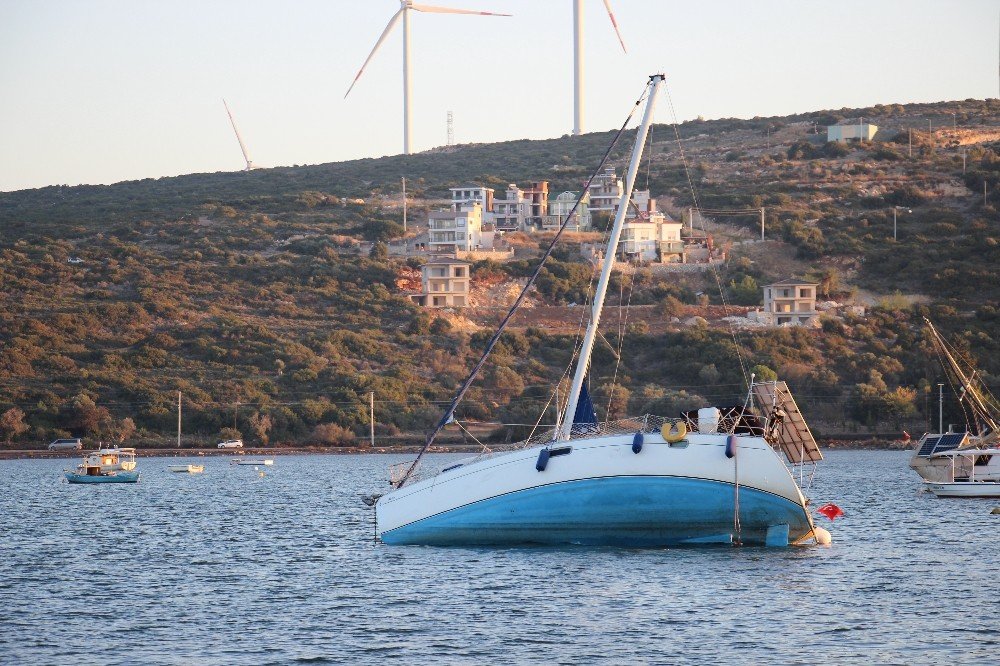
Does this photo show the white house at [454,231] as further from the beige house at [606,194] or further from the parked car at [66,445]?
the parked car at [66,445]

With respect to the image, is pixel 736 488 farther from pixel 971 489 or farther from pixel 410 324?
pixel 410 324

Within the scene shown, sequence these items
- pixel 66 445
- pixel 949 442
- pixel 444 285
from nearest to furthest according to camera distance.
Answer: pixel 949 442, pixel 66 445, pixel 444 285

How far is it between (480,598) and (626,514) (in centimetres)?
652

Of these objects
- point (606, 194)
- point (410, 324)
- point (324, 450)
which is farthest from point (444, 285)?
point (606, 194)

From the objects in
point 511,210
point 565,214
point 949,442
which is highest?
point 511,210

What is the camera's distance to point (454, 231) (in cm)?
16438

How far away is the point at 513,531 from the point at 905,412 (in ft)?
237

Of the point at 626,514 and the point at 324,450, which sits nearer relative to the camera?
the point at 626,514

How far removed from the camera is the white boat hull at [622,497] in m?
36.4

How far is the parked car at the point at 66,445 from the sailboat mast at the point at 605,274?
69.3 meters

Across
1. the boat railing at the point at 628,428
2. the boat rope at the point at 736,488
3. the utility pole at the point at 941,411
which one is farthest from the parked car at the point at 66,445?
the boat rope at the point at 736,488

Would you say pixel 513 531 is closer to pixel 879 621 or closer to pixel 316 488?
pixel 879 621

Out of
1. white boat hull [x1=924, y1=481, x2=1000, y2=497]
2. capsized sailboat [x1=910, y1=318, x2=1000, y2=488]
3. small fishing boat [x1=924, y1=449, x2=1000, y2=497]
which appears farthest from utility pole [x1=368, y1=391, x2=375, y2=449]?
white boat hull [x1=924, y1=481, x2=1000, y2=497]

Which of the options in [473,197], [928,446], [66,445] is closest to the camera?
[928,446]
